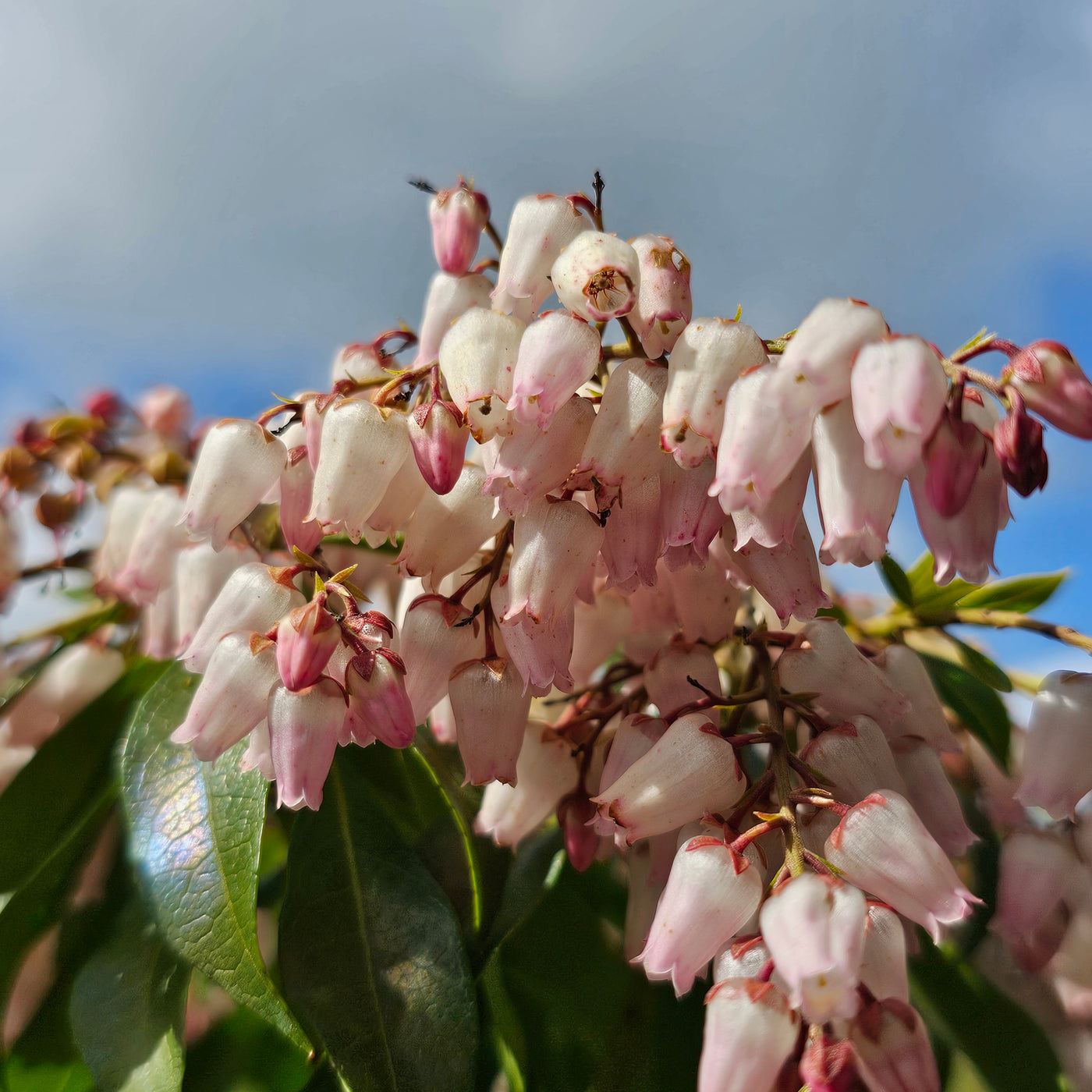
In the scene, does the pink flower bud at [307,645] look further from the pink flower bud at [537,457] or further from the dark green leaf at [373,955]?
the dark green leaf at [373,955]

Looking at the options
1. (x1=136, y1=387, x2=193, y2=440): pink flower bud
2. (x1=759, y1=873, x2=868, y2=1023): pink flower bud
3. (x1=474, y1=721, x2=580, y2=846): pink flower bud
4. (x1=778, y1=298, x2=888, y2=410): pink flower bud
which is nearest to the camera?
(x1=759, y1=873, x2=868, y2=1023): pink flower bud

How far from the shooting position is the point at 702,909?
540 mm

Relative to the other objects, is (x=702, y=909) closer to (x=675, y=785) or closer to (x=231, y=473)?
(x=675, y=785)

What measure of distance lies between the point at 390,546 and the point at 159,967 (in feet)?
1.31

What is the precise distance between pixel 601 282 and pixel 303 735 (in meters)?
0.34

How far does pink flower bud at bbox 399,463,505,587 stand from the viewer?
2.37 ft

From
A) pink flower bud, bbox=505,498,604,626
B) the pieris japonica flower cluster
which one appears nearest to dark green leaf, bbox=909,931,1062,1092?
the pieris japonica flower cluster

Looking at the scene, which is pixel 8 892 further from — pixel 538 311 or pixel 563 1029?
pixel 538 311

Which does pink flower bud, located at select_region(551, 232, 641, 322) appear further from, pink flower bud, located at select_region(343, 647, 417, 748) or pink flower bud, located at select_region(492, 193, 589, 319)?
pink flower bud, located at select_region(343, 647, 417, 748)

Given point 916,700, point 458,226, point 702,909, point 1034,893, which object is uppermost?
point 458,226

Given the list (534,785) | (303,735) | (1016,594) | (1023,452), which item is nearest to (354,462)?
(303,735)

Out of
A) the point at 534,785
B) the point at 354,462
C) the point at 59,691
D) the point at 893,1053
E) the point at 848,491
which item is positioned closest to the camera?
the point at 893,1053

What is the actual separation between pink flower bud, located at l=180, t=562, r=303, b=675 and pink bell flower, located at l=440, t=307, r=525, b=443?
174 mm

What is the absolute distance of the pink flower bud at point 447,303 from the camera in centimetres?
81
